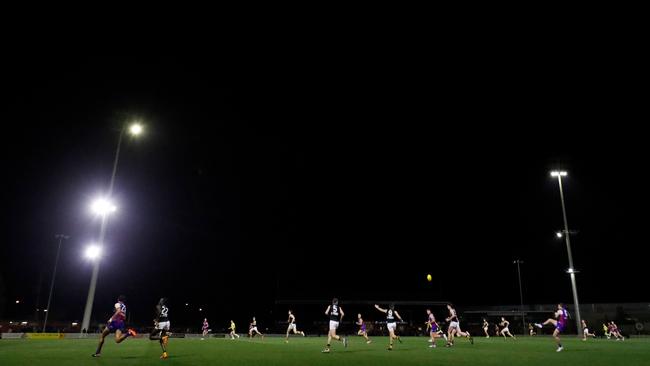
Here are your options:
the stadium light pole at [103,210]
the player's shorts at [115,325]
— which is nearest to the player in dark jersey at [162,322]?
the player's shorts at [115,325]

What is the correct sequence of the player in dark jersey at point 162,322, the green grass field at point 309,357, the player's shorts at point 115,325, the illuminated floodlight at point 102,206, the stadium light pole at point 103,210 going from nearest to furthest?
the green grass field at point 309,357, the player's shorts at point 115,325, the player in dark jersey at point 162,322, the stadium light pole at point 103,210, the illuminated floodlight at point 102,206

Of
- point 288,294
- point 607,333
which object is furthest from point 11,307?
point 607,333

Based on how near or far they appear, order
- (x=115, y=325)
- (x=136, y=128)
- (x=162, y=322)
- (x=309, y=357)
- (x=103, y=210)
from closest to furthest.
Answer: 1. (x=309, y=357)
2. (x=115, y=325)
3. (x=162, y=322)
4. (x=103, y=210)
5. (x=136, y=128)

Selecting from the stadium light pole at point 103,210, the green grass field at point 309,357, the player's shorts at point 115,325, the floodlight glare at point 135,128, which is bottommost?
the green grass field at point 309,357

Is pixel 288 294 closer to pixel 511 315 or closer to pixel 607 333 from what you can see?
pixel 511 315

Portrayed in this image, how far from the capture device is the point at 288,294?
90.0m

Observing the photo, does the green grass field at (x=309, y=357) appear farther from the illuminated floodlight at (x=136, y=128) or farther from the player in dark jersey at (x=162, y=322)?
the illuminated floodlight at (x=136, y=128)

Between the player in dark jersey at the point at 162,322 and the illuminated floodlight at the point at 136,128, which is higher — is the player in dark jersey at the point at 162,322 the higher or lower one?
the lower one

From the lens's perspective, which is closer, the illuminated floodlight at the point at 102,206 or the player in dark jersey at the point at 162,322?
the player in dark jersey at the point at 162,322

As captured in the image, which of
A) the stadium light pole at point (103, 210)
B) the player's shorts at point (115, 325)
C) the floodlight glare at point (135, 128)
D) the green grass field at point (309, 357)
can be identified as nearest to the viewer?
the green grass field at point (309, 357)

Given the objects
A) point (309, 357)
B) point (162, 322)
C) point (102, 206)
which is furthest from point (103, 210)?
point (309, 357)

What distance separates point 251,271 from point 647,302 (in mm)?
68756

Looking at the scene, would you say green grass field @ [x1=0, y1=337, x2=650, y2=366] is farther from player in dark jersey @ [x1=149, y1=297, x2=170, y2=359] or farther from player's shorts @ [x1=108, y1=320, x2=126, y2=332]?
player's shorts @ [x1=108, y1=320, x2=126, y2=332]

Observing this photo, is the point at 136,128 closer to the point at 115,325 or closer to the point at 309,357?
the point at 115,325
